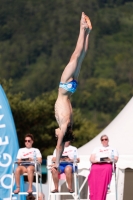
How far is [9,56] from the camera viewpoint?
87750 mm

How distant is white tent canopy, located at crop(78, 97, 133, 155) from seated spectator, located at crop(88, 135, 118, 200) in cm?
154

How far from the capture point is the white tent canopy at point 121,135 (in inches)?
548

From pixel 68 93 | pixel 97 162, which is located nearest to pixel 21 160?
pixel 97 162

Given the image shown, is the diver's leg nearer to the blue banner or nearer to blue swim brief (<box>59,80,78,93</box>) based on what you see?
blue swim brief (<box>59,80,78,93</box>)

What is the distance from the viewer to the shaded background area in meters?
75.7

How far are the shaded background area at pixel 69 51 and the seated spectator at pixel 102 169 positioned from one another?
51.6m

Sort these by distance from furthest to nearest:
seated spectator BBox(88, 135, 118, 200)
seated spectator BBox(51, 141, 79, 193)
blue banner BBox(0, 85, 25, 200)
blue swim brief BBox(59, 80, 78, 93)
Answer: blue banner BBox(0, 85, 25, 200) < seated spectator BBox(88, 135, 118, 200) < seated spectator BBox(51, 141, 79, 193) < blue swim brief BBox(59, 80, 78, 93)

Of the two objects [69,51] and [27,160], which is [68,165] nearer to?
[27,160]

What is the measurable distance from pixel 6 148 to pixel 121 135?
6.85ft

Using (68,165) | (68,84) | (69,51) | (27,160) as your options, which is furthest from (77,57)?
(69,51)

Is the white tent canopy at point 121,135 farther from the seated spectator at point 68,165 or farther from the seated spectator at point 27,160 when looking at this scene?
the seated spectator at point 27,160

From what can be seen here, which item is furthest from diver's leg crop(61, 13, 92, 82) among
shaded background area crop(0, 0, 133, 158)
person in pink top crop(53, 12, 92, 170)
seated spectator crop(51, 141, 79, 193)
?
shaded background area crop(0, 0, 133, 158)

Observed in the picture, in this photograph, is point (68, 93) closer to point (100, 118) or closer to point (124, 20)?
point (100, 118)

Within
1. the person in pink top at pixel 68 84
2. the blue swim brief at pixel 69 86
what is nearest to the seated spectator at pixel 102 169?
the person in pink top at pixel 68 84
